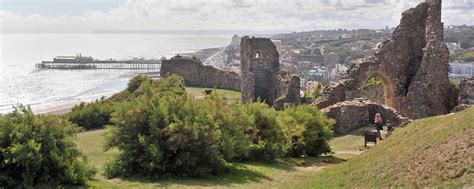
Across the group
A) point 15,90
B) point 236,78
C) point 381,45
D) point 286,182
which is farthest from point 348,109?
point 15,90

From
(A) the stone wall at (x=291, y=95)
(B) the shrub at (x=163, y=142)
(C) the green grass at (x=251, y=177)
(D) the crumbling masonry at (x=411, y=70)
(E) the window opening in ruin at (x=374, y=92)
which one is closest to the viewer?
(C) the green grass at (x=251, y=177)

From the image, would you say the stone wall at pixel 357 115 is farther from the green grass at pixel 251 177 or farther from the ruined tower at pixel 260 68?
the ruined tower at pixel 260 68

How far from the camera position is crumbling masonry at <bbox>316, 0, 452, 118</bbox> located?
2769 cm

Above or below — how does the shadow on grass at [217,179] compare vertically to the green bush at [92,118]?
above

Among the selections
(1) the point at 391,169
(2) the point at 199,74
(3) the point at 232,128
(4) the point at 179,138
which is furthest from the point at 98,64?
(1) the point at 391,169

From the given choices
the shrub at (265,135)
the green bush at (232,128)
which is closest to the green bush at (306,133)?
Result: the shrub at (265,135)

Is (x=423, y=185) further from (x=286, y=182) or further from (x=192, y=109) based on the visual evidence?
(x=192, y=109)

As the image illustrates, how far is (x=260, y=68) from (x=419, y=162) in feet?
81.1

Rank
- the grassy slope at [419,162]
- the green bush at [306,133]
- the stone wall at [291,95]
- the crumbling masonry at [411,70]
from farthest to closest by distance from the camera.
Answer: the stone wall at [291,95] < the crumbling masonry at [411,70] < the green bush at [306,133] < the grassy slope at [419,162]

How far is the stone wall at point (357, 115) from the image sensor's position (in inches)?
1003

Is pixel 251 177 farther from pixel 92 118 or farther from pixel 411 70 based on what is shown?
pixel 92 118

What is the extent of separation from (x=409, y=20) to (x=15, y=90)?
50.9 m

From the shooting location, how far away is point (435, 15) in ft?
91.9

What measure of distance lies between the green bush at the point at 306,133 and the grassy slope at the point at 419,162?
12.7 ft
